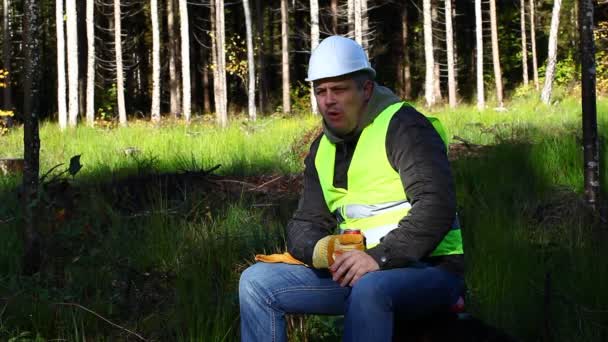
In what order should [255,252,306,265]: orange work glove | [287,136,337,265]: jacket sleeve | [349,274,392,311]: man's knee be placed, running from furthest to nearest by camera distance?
[287,136,337,265]: jacket sleeve → [255,252,306,265]: orange work glove → [349,274,392,311]: man's knee

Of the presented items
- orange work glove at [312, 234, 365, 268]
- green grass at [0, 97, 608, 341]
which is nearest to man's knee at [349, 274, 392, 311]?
orange work glove at [312, 234, 365, 268]

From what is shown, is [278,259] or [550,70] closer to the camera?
[278,259]

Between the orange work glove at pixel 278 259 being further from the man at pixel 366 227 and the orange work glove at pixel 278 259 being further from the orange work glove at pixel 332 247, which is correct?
the orange work glove at pixel 332 247

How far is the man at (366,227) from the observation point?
117 inches

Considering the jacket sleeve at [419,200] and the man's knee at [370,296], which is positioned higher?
the jacket sleeve at [419,200]

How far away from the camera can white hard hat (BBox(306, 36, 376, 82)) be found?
3.28 metres

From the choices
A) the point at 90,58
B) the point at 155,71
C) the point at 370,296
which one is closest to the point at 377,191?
the point at 370,296

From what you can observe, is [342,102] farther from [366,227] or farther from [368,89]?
[366,227]

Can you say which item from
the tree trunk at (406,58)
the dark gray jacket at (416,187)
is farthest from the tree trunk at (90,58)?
the dark gray jacket at (416,187)

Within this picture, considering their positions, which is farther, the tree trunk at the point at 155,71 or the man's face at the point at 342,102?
the tree trunk at the point at 155,71

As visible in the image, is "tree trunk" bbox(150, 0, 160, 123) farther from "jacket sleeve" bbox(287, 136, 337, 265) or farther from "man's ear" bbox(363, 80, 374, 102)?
"man's ear" bbox(363, 80, 374, 102)

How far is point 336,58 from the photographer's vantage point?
10.8 ft

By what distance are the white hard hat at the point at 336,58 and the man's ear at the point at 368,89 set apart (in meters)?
0.07

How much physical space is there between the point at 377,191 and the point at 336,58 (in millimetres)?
560
